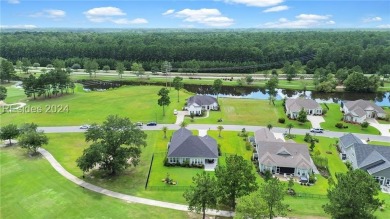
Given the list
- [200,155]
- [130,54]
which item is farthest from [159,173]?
[130,54]

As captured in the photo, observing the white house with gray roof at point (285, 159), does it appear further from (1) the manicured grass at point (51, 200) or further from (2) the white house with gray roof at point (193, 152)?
(1) the manicured grass at point (51, 200)

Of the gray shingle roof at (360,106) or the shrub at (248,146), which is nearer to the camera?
the shrub at (248,146)

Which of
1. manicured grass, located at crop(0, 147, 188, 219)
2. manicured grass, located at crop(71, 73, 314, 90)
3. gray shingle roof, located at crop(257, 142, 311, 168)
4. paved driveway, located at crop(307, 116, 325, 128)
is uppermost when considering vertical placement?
manicured grass, located at crop(71, 73, 314, 90)

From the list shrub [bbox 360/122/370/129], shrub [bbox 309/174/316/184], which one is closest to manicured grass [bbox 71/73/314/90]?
shrub [bbox 360/122/370/129]

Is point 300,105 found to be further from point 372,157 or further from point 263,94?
point 263,94

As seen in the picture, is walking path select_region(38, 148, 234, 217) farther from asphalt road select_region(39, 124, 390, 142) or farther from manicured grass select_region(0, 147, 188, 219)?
asphalt road select_region(39, 124, 390, 142)

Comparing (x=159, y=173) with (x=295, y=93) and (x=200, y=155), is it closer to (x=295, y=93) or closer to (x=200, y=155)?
(x=200, y=155)

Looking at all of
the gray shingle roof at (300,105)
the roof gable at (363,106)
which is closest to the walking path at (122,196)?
the gray shingle roof at (300,105)
